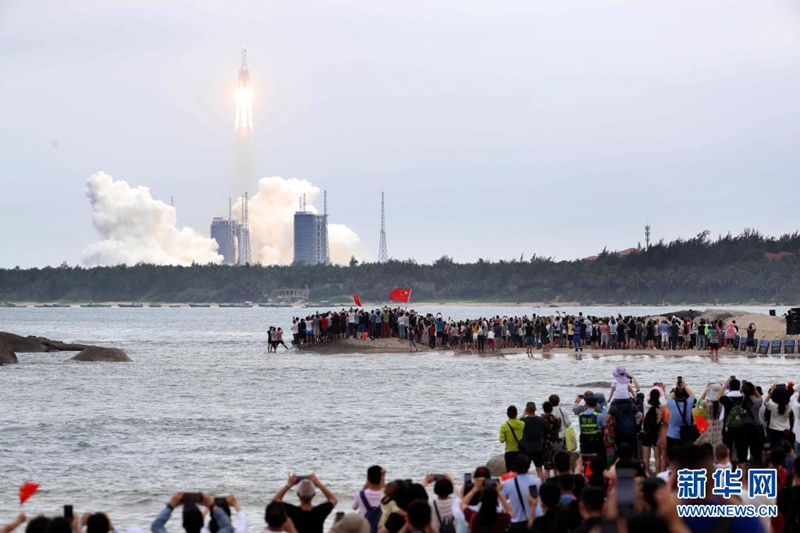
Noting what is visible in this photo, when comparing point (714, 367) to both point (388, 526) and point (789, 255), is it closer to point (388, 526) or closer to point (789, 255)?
point (388, 526)

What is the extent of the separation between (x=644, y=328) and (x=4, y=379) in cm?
2703

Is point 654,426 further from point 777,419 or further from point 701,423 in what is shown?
point 777,419

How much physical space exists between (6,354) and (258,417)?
3031 centimetres

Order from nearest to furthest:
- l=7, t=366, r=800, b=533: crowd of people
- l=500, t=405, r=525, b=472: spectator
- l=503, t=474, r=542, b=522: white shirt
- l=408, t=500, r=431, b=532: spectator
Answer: l=7, t=366, r=800, b=533: crowd of people → l=408, t=500, r=431, b=532: spectator → l=503, t=474, r=542, b=522: white shirt → l=500, t=405, r=525, b=472: spectator

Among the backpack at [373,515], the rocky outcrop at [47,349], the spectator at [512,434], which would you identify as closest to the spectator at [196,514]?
the backpack at [373,515]

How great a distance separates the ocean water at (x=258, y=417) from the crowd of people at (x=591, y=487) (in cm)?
481

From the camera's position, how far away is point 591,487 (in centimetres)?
909

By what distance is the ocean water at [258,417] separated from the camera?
23.1m

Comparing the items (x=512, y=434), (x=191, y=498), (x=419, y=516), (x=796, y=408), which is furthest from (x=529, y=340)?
(x=419, y=516)

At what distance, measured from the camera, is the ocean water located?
23125 mm

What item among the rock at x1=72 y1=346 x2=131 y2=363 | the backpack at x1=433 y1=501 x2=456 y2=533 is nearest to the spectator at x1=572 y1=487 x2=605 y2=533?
the backpack at x1=433 y1=501 x2=456 y2=533

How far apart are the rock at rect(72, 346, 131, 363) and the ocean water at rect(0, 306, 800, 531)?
0.85m

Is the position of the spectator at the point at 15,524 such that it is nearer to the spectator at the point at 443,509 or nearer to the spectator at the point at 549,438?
the spectator at the point at 443,509

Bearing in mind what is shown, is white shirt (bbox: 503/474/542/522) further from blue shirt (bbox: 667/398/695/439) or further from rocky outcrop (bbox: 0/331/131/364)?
rocky outcrop (bbox: 0/331/131/364)
